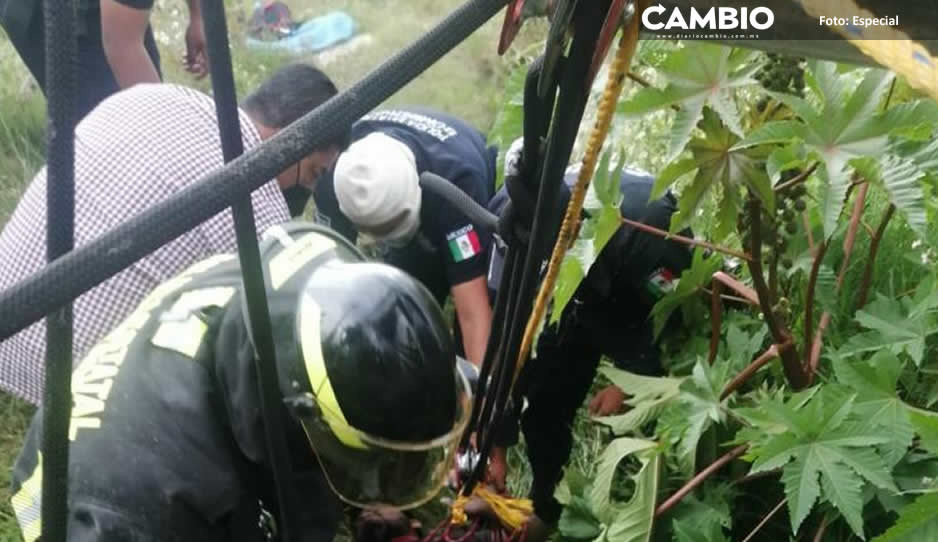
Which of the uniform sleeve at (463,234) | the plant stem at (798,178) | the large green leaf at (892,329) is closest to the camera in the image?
the plant stem at (798,178)

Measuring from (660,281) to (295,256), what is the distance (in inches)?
39.8

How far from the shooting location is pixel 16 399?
323cm

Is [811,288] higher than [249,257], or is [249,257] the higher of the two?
[249,257]

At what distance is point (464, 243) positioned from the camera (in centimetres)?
270

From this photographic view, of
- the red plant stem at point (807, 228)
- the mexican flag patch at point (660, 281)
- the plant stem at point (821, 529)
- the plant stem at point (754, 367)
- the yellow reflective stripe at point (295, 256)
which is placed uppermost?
the yellow reflective stripe at point (295, 256)

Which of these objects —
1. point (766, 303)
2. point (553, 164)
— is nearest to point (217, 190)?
point (553, 164)

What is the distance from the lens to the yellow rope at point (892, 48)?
2.37ft

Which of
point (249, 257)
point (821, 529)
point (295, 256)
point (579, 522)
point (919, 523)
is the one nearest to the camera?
point (249, 257)

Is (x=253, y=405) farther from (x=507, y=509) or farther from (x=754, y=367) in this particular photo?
(x=754, y=367)

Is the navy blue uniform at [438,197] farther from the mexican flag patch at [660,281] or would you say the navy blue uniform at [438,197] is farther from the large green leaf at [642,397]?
the large green leaf at [642,397]

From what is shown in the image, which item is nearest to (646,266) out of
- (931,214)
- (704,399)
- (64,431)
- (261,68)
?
(704,399)

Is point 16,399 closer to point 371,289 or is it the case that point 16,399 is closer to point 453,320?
point 453,320

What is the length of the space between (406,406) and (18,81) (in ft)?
13.2

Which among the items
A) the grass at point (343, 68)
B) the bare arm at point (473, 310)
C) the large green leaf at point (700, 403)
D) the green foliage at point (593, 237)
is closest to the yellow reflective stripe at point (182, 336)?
the green foliage at point (593, 237)
